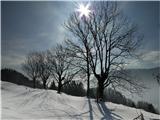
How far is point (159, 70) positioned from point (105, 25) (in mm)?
8472

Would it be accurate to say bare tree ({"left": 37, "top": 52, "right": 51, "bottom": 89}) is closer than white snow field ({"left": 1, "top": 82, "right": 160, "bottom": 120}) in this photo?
No

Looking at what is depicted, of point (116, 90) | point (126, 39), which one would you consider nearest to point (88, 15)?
point (126, 39)

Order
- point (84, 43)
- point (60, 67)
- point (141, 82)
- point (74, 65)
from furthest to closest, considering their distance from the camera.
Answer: point (60, 67), point (74, 65), point (84, 43), point (141, 82)

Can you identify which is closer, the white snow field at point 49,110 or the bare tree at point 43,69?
the white snow field at point 49,110

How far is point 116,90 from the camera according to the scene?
59.0ft

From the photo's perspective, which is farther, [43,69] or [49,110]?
[43,69]

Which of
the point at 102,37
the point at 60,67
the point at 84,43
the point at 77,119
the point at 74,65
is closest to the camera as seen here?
the point at 77,119

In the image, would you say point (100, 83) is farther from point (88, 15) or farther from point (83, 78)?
point (88, 15)

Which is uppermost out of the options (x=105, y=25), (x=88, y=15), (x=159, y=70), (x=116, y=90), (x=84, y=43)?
(x=88, y=15)

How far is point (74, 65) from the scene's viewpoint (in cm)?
2084

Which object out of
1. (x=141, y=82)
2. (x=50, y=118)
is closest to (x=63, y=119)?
(x=50, y=118)

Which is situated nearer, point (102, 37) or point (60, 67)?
point (102, 37)

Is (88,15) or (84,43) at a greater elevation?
(88,15)

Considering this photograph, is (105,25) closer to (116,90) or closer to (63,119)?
(116,90)
